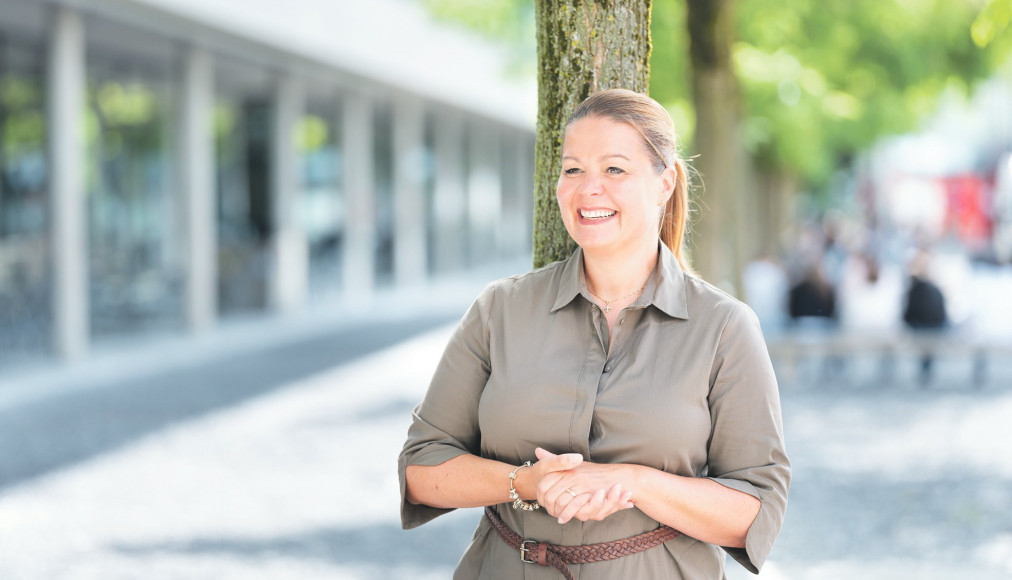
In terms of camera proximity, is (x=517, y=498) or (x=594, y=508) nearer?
(x=594, y=508)

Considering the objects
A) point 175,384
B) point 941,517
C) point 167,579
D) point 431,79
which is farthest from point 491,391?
Answer: point 431,79

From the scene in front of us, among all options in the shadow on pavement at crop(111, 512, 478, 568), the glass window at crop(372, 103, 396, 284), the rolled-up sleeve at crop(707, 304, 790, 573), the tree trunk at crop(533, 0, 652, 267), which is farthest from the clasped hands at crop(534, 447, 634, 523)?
the glass window at crop(372, 103, 396, 284)

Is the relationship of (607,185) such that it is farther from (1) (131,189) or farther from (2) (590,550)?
(1) (131,189)

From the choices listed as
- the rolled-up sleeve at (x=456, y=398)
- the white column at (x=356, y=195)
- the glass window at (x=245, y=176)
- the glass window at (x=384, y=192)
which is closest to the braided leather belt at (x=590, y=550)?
the rolled-up sleeve at (x=456, y=398)

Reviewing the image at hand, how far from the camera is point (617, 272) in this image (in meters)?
2.71

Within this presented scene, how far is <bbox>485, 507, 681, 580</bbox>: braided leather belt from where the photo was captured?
8.48 feet

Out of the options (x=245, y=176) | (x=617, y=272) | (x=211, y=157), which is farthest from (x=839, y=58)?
(x=617, y=272)

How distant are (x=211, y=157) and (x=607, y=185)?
1526 cm

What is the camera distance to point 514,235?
37.3m

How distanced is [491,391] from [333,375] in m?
10.7

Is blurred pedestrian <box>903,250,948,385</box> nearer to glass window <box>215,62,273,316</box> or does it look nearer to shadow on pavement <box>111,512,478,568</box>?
shadow on pavement <box>111,512,478,568</box>

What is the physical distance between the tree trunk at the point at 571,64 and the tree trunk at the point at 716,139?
6.25 m

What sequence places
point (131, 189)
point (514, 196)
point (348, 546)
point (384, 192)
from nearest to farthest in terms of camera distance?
point (348, 546) → point (131, 189) → point (384, 192) → point (514, 196)

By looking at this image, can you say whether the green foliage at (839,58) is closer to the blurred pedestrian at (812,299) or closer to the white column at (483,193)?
the blurred pedestrian at (812,299)
